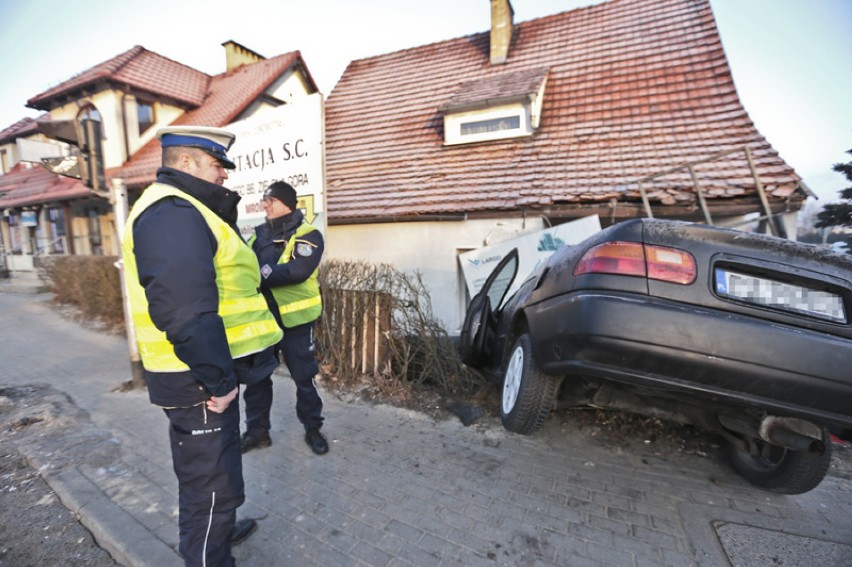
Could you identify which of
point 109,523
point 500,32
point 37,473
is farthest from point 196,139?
point 500,32

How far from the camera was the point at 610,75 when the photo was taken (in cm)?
804

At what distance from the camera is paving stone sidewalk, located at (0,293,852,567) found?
A: 6.51ft

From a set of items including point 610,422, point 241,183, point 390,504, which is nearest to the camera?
point 390,504

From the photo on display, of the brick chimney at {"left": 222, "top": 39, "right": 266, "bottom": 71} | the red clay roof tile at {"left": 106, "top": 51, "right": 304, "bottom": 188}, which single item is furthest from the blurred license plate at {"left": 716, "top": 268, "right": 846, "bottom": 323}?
the brick chimney at {"left": 222, "top": 39, "right": 266, "bottom": 71}

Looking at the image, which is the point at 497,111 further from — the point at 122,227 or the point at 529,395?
the point at 529,395

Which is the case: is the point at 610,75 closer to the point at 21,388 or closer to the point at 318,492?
the point at 318,492

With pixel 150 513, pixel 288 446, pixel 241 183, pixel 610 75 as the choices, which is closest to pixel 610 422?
pixel 288 446

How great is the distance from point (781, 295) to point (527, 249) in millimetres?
4210

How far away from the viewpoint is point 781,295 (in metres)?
1.80

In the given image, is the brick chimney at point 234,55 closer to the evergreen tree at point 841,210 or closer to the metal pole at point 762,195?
the metal pole at point 762,195

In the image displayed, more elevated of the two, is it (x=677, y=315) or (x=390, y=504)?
(x=677, y=315)

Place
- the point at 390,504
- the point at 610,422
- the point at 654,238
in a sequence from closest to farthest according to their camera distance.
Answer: the point at 654,238, the point at 390,504, the point at 610,422

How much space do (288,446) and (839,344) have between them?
3260 mm

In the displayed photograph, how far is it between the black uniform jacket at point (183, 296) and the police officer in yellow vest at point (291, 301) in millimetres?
1243
